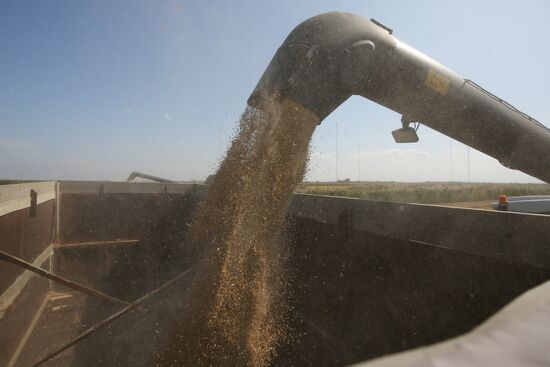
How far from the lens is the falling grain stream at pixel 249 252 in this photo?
9.95 ft

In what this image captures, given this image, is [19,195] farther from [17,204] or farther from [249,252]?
[249,252]

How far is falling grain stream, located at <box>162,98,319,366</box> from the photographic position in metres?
3.03

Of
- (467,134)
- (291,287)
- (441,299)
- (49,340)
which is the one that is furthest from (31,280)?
(467,134)

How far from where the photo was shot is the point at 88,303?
4.87m

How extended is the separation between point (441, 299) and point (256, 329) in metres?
1.72

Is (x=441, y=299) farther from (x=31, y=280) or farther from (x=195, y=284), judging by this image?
(x=31, y=280)

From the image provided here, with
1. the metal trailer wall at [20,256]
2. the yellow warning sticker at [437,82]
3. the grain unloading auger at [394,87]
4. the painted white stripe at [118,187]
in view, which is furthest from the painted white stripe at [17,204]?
the yellow warning sticker at [437,82]

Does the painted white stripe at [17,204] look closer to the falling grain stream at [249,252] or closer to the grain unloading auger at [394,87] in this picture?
the falling grain stream at [249,252]

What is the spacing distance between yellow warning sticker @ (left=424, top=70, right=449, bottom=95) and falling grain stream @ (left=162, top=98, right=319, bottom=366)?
4.33 ft

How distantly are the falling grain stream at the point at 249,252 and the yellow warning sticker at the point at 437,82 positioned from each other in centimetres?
132

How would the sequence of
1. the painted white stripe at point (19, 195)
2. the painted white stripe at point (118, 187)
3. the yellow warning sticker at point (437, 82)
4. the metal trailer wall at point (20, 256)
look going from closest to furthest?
1. the metal trailer wall at point (20, 256)
2. the painted white stripe at point (19, 195)
3. the yellow warning sticker at point (437, 82)
4. the painted white stripe at point (118, 187)

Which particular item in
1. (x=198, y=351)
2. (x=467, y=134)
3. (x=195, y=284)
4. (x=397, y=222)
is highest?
(x=467, y=134)

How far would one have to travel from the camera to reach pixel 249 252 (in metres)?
3.49

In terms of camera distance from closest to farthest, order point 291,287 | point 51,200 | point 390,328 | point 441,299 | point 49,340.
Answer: point 441,299 → point 390,328 → point 291,287 → point 49,340 → point 51,200
